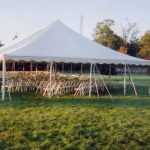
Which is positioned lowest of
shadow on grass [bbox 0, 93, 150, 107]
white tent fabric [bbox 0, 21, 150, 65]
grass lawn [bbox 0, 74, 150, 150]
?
grass lawn [bbox 0, 74, 150, 150]

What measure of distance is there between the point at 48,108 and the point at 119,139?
163 inches

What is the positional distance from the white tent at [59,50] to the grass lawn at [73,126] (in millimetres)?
2521

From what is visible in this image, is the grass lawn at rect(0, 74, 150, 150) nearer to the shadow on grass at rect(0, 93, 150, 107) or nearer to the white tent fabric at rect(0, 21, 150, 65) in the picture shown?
the shadow on grass at rect(0, 93, 150, 107)

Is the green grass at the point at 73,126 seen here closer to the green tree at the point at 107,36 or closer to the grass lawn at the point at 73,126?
the grass lawn at the point at 73,126

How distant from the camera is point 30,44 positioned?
54.9 ft

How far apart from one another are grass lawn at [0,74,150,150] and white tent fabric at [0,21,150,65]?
2.56 m

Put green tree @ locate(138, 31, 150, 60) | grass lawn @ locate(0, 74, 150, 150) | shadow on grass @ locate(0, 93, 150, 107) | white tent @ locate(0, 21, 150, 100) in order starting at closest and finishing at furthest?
grass lawn @ locate(0, 74, 150, 150) → shadow on grass @ locate(0, 93, 150, 107) → white tent @ locate(0, 21, 150, 100) → green tree @ locate(138, 31, 150, 60)

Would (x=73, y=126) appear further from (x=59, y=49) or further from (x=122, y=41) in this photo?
(x=122, y=41)

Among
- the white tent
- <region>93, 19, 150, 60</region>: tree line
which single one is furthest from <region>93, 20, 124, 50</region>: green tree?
the white tent

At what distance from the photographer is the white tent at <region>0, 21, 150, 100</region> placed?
1556cm

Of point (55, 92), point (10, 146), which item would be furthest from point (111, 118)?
point (55, 92)

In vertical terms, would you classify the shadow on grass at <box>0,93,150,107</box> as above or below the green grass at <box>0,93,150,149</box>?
above

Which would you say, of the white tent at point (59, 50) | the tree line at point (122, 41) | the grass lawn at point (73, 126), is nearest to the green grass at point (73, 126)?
the grass lawn at point (73, 126)

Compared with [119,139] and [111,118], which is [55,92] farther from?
[119,139]
